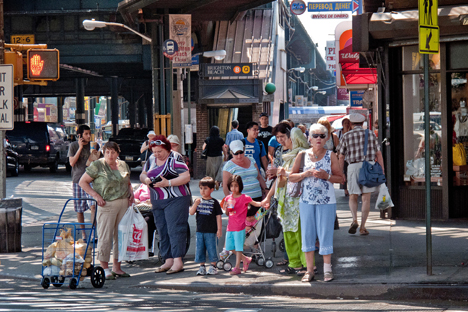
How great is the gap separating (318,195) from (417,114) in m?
5.25

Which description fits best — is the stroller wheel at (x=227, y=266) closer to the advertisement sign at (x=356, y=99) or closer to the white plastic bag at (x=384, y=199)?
the white plastic bag at (x=384, y=199)

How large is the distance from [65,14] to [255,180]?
72.5ft

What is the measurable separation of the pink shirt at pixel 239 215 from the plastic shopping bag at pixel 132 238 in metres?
1.10

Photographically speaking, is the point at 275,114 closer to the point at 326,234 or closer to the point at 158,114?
the point at 158,114

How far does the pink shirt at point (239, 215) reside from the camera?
28.0 ft

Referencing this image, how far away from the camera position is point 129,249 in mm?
8602

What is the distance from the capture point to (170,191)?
8609 millimetres

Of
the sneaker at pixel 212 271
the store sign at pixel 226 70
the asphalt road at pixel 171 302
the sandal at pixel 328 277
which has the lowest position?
the asphalt road at pixel 171 302

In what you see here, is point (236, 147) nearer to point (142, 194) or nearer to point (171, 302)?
point (142, 194)

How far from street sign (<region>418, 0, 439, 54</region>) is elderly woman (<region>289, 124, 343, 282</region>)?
1.40m

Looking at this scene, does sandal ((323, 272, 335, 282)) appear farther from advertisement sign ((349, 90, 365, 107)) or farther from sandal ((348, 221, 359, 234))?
advertisement sign ((349, 90, 365, 107))

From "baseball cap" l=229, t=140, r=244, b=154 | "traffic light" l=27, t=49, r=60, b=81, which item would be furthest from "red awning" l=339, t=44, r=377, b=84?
"baseball cap" l=229, t=140, r=244, b=154

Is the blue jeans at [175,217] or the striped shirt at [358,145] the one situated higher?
the striped shirt at [358,145]

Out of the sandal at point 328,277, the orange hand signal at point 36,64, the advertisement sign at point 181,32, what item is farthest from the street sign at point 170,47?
the sandal at point 328,277
